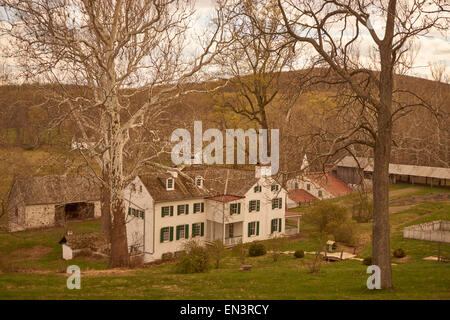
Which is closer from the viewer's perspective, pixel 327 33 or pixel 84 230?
pixel 327 33

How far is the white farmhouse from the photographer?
30.5 m

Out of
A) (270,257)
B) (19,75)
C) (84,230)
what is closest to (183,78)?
(19,75)

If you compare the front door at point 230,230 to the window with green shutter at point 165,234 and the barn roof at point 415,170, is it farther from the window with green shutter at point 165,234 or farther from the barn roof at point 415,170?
the barn roof at point 415,170

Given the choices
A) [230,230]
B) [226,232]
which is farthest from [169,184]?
[230,230]
